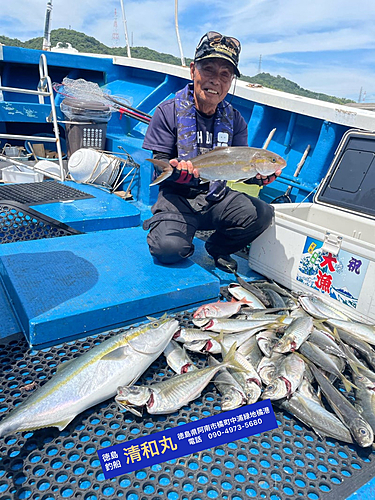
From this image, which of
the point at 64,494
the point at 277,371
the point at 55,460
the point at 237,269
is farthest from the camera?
the point at 237,269

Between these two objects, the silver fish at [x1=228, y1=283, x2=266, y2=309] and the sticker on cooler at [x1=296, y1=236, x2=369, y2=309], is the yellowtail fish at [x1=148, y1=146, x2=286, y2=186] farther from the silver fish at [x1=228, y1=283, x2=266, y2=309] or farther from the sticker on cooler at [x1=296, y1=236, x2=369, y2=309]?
the silver fish at [x1=228, y1=283, x2=266, y2=309]

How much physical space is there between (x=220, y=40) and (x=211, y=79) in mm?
287

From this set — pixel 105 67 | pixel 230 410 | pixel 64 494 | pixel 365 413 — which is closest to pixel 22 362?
pixel 64 494

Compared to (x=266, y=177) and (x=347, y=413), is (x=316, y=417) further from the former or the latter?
(x=266, y=177)

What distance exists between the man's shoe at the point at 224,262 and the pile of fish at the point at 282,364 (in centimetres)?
64

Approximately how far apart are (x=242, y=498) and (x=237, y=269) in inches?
88.1

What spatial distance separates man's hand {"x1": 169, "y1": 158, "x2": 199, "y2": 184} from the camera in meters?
2.57

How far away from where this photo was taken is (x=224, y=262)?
11.3ft

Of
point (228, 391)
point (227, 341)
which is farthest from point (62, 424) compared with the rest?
point (227, 341)

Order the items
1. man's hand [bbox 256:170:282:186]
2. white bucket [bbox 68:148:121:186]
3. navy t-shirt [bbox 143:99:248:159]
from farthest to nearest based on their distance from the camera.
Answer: white bucket [bbox 68:148:121:186], navy t-shirt [bbox 143:99:248:159], man's hand [bbox 256:170:282:186]

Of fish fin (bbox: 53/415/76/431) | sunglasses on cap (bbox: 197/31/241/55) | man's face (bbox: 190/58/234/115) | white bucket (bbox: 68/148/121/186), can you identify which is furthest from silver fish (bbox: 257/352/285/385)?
white bucket (bbox: 68/148/121/186)

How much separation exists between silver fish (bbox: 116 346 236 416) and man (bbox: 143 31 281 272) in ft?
3.90

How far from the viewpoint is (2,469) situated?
146 centimetres

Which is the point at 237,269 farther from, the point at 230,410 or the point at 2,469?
the point at 2,469
